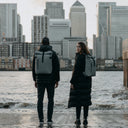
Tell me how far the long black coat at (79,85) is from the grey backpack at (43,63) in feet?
2.17

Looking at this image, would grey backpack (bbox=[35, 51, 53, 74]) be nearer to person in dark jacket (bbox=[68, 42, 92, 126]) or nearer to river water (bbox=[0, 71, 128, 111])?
person in dark jacket (bbox=[68, 42, 92, 126])

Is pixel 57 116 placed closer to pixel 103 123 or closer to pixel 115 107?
pixel 103 123

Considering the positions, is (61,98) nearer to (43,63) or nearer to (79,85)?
(79,85)

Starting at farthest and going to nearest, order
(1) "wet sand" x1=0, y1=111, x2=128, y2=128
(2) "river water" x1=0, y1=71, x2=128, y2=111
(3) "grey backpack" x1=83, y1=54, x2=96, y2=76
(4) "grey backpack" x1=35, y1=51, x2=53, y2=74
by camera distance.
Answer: (2) "river water" x1=0, y1=71, x2=128, y2=111
(3) "grey backpack" x1=83, y1=54, x2=96, y2=76
(4) "grey backpack" x1=35, y1=51, x2=53, y2=74
(1) "wet sand" x1=0, y1=111, x2=128, y2=128

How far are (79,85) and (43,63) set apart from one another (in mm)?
1064

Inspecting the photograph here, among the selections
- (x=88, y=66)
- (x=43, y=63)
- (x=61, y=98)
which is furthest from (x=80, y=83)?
(x=61, y=98)

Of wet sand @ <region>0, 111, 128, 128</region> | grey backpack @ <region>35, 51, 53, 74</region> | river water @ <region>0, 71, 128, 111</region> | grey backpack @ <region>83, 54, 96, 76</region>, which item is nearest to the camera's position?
wet sand @ <region>0, 111, 128, 128</region>

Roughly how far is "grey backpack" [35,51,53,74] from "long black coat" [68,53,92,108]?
661mm

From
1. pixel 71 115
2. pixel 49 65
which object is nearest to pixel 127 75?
pixel 71 115

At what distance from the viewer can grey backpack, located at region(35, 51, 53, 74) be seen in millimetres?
8266

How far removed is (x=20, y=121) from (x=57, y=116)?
141 centimetres

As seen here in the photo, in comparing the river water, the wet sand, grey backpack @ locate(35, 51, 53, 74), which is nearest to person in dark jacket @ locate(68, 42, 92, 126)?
the wet sand

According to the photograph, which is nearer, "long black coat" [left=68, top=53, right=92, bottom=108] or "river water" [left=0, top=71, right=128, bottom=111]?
"long black coat" [left=68, top=53, right=92, bottom=108]

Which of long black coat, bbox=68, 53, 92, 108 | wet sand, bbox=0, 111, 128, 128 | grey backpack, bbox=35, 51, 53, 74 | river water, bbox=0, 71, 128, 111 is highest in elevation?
grey backpack, bbox=35, 51, 53, 74
